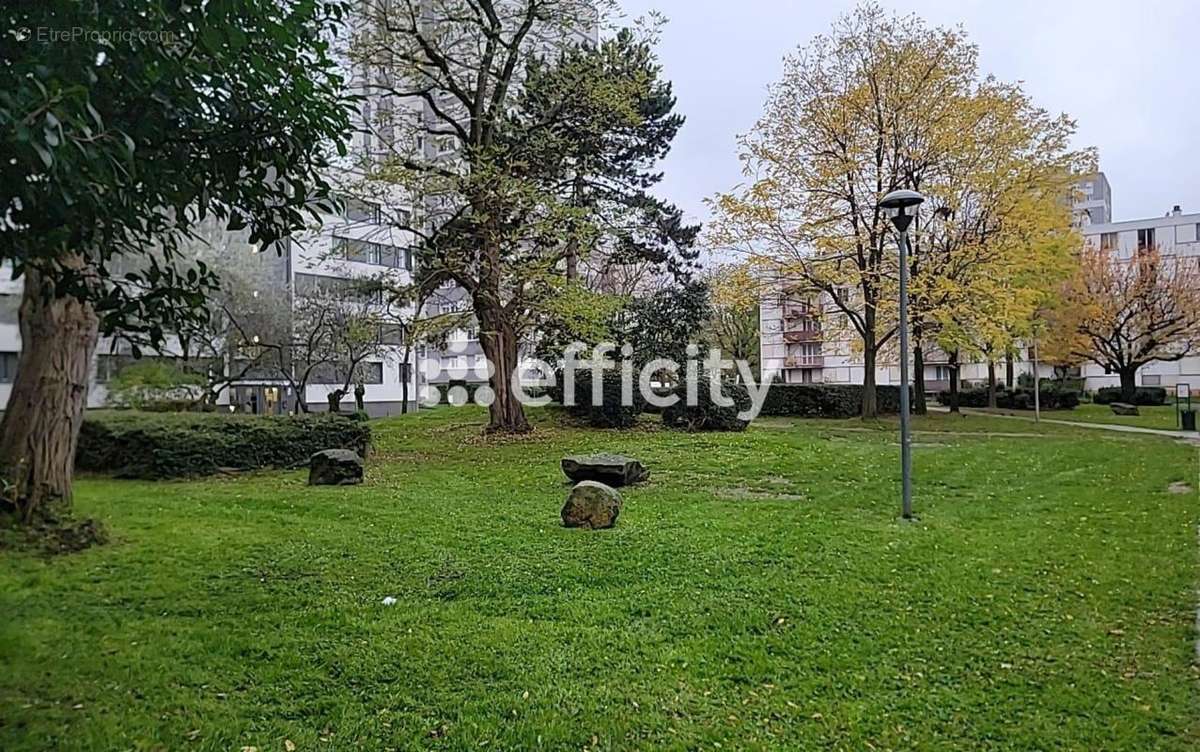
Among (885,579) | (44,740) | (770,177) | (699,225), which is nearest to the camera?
(44,740)

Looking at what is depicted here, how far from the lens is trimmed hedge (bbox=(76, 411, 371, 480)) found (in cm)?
1038

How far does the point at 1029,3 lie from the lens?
12375 millimetres

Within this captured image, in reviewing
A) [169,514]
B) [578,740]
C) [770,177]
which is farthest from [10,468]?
[770,177]

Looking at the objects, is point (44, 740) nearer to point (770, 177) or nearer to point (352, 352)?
point (770, 177)

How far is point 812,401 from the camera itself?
2389cm

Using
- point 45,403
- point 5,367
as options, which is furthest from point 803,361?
point 45,403

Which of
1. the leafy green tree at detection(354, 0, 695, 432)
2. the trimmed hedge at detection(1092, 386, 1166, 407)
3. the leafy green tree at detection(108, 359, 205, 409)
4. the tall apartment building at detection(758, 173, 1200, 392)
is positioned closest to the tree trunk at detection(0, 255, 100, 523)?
the leafy green tree at detection(354, 0, 695, 432)

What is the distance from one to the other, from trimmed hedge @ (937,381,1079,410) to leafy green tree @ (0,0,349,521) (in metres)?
30.1

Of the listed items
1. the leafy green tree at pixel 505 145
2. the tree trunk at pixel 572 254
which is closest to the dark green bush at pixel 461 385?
the tree trunk at pixel 572 254

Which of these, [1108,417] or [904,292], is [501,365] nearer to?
[904,292]

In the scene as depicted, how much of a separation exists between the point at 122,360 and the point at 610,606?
20299 millimetres

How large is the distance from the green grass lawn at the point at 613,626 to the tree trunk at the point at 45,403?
816mm

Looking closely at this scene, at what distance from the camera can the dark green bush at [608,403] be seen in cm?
1786

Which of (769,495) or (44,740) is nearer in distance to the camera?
(44,740)
